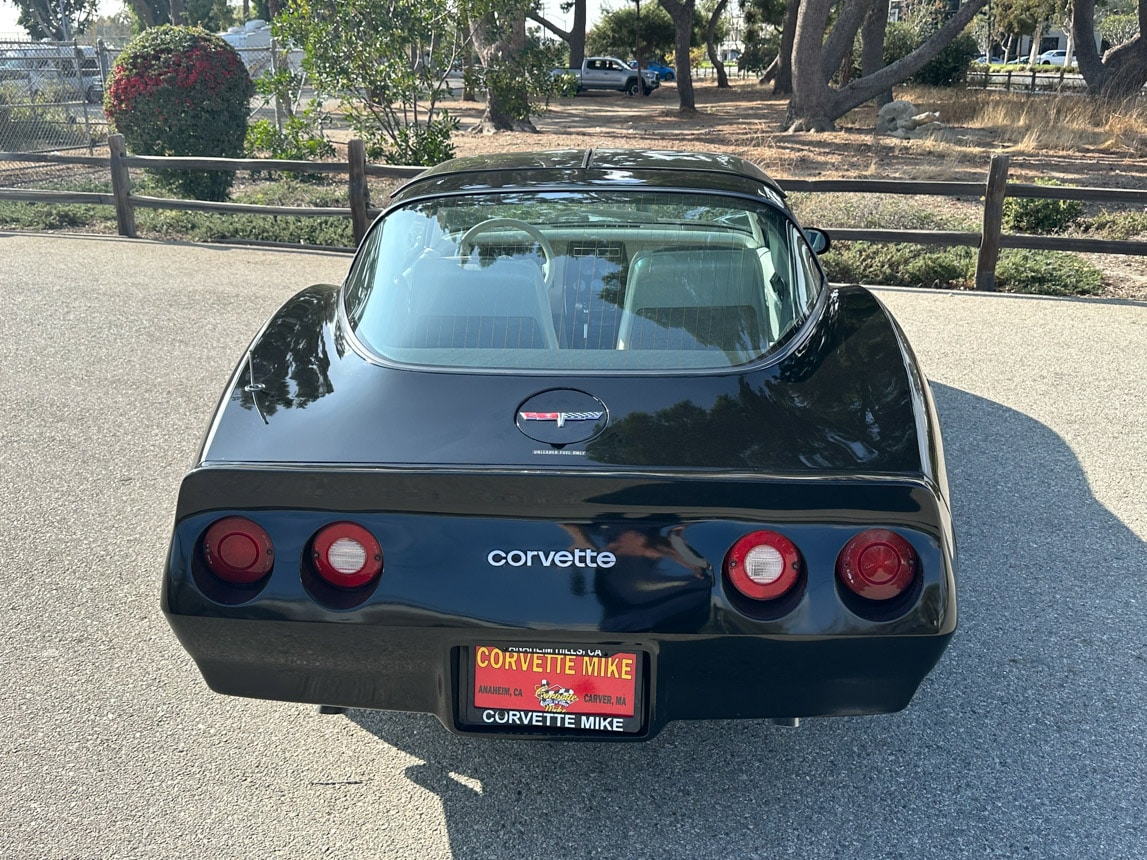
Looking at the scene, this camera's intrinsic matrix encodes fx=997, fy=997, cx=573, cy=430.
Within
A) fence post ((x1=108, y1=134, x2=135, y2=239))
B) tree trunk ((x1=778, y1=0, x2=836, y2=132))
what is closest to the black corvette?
fence post ((x1=108, y1=134, x2=135, y2=239))

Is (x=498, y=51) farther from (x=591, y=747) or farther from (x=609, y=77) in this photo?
(x=609, y=77)

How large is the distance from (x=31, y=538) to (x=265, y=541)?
2306 mm

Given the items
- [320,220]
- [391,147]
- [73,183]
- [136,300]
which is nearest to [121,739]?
[136,300]

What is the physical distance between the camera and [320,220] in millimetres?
10625

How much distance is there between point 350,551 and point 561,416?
1.95ft

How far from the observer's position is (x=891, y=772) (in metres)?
2.67

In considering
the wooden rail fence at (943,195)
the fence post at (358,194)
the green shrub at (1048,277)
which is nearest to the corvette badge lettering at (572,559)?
the wooden rail fence at (943,195)

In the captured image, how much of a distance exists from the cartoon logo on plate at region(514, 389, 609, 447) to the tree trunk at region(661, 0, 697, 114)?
26.4 m

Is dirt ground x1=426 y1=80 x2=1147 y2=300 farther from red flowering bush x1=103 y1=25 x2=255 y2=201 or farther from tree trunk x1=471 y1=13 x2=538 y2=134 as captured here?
red flowering bush x1=103 y1=25 x2=255 y2=201

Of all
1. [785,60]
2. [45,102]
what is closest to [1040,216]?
[45,102]

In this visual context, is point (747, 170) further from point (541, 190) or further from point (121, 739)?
point (121, 739)

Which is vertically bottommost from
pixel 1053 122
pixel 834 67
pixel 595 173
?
pixel 595 173

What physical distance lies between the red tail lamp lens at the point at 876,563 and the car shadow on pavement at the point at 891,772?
691 millimetres

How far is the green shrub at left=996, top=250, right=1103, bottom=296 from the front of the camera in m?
8.27
